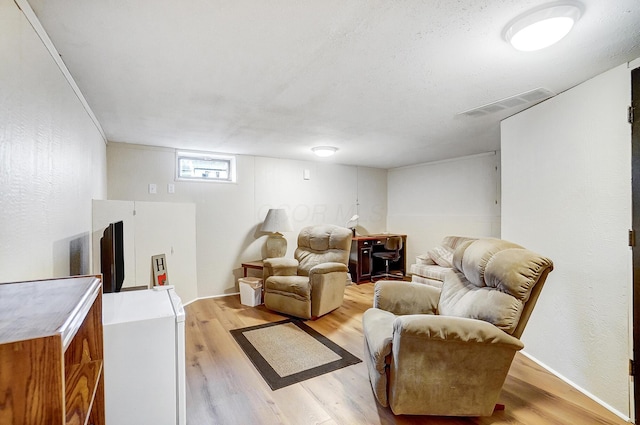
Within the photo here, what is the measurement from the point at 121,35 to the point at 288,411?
235cm

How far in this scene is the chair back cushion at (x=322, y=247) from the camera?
392 centimetres

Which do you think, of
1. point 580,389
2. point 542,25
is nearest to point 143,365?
point 542,25

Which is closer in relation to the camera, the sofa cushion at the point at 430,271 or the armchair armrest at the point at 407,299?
the armchair armrest at the point at 407,299

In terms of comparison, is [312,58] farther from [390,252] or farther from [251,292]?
[390,252]

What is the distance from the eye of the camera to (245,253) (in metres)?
4.53

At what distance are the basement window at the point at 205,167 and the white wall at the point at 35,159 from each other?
204 centimetres

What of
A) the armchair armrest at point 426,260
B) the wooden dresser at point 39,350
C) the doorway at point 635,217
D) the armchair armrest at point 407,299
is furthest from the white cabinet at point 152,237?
the doorway at point 635,217

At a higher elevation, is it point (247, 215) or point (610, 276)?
point (247, 215)

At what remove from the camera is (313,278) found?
11.1 feet

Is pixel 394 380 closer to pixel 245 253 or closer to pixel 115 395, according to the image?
pixel 115 395

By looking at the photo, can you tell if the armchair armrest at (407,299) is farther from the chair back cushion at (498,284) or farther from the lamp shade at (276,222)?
the lamp shade at (276,222)

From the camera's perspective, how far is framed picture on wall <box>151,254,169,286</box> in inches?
129

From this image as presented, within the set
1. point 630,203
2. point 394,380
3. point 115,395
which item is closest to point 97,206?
point 115,395

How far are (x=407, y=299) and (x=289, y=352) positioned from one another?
1.16 m
